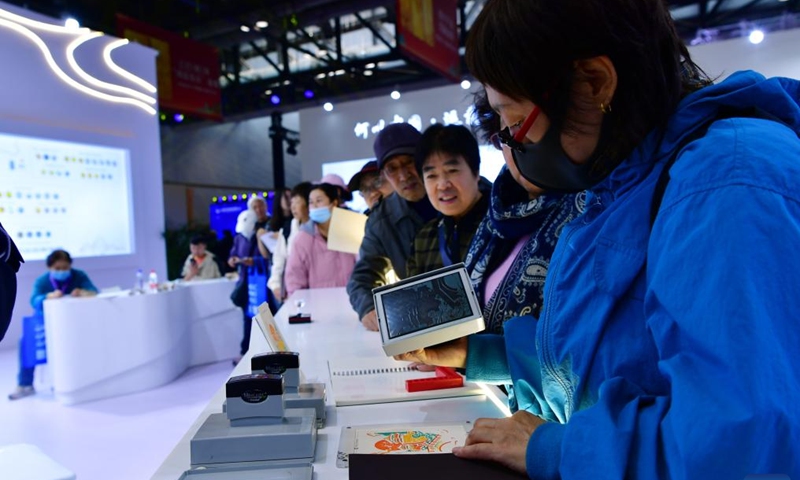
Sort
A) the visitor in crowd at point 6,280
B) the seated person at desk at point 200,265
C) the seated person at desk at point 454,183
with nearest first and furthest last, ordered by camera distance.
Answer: the visitor in crowd at point 6,280, the seated person at desk at point 454,183, the seated person at desk at point 200,265

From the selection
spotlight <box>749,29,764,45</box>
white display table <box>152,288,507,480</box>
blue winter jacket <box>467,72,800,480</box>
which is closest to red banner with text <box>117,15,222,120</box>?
white display table <box>152,288,507,480</box>

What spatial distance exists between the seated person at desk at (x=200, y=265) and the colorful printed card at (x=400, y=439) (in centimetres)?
542

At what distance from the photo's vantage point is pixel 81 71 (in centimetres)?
624

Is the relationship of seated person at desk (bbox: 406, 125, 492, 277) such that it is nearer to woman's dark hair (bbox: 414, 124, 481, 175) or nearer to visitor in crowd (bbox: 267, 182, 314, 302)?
woman's dark hair (bbox: 414, 124, 481, 175)

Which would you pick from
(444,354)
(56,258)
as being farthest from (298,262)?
(444,354)

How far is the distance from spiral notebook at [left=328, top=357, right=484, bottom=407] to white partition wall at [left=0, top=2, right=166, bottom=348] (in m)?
5.36

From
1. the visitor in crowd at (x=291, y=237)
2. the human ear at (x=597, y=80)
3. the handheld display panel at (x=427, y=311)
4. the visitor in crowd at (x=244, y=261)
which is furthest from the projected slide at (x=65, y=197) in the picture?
the human ear at (x=597, y=80)

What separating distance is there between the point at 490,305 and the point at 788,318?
2.69ft

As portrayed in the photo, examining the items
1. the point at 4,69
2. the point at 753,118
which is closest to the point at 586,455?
the point at 753,118

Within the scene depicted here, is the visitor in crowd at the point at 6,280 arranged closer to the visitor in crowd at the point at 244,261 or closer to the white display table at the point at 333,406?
the white display table at the point at 333,406

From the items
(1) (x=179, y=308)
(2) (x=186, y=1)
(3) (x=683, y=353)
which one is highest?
(2) (x=186, y=1)

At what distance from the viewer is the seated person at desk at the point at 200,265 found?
6.01m

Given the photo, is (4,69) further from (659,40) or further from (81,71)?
(659,40)

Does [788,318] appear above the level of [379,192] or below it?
below
